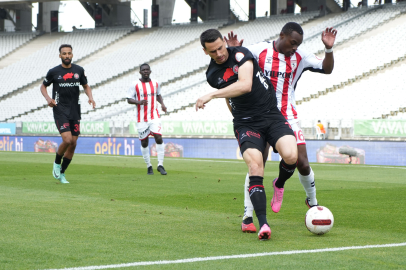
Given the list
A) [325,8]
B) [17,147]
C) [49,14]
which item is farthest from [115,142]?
[49,14]

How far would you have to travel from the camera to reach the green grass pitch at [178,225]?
416 centimetres

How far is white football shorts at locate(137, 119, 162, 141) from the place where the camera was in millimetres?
13336

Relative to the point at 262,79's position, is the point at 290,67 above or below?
above

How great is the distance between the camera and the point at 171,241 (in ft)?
16.0

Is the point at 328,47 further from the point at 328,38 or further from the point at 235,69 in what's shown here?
the point at 235,69

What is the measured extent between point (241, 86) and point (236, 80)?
1.46ft

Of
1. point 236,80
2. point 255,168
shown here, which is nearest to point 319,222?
point 255,168

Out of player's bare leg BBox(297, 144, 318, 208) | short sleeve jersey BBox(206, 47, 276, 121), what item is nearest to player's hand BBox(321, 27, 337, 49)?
short sleeve jersey BBox(206, 47, 276, 121)

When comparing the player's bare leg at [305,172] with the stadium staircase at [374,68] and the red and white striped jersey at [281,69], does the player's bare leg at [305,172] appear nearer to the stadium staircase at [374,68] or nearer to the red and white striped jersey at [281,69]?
the red and white striped jersey at [281,69]

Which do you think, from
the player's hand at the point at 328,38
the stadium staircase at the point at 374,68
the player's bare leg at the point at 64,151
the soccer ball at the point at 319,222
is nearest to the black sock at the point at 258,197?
the soccer ball at the point at 319,222

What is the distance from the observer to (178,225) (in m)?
5.82

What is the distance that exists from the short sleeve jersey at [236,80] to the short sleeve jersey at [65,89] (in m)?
5.62

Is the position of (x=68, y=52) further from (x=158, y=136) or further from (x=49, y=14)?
(x=49, y=14)

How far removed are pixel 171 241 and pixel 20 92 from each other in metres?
41.1
